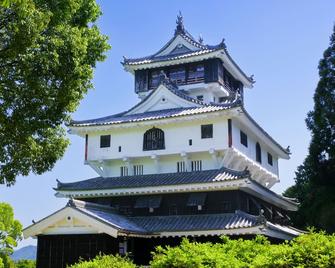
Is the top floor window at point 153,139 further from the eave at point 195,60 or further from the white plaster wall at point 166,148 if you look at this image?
the eave at point 195,60

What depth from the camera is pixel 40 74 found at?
1695cm

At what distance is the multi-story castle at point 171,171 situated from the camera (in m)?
26.3

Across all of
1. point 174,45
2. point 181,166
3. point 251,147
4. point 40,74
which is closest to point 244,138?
point 251,147

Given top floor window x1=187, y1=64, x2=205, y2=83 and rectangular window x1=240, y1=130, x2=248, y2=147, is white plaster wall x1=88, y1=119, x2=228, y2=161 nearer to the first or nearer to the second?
rectangular window x1=240, y1=130, x2=248, y2=147

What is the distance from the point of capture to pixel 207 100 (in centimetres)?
3550

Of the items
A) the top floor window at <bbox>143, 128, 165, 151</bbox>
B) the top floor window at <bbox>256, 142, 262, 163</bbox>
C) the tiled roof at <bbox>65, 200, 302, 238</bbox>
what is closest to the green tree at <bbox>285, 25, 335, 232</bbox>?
the top floor window at <bbox>256, 142, 262, 163</bbox>

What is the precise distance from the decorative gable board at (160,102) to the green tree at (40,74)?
14329 mm

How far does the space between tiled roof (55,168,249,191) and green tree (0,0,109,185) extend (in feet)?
36.6

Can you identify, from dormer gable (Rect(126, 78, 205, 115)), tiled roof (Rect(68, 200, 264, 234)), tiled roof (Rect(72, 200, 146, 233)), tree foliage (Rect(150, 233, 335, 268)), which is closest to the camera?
tree foliage (Rect(150, 233, 335, 268))

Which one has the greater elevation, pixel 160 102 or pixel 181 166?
pixel 160 102

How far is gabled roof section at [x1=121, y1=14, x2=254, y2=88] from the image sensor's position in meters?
35.3

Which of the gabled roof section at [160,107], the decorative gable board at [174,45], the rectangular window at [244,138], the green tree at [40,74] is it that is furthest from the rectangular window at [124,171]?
the green tree at [40,74]

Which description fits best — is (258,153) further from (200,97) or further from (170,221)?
(170,221)

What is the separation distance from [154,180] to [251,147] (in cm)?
794
